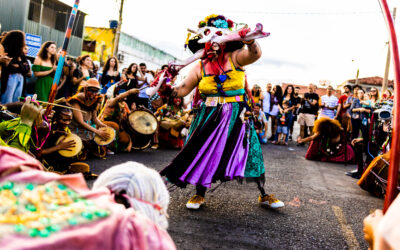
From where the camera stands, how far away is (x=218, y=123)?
399 cm

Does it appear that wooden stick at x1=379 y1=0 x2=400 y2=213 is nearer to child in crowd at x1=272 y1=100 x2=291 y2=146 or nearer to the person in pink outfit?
the person in pink outfit

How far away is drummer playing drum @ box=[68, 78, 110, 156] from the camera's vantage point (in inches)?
229

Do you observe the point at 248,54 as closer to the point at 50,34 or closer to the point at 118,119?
the point at 118,119

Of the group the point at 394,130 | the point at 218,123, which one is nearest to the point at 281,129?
the point at 218,123

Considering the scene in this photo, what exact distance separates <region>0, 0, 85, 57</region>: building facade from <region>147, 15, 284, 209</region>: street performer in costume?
1944 centimetres

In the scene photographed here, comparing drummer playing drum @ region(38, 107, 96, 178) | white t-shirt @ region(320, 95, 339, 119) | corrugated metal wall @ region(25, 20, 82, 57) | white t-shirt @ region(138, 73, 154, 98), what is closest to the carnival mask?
drummer playing drum @ region(38, 107, 96, 178)

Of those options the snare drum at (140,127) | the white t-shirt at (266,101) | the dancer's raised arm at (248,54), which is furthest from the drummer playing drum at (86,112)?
the white t-shirt at (266,101)

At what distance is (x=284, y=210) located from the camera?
4.28 metres

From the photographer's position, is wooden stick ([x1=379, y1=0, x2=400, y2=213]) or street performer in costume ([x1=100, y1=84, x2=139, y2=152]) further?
street performer in costume ([x1=100, y1=84, x2=139, y2=152])

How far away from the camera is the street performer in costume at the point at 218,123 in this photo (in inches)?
150

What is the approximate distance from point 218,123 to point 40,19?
2456 centimetres

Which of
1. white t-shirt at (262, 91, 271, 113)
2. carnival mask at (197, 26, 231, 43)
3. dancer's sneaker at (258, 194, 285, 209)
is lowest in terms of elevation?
dancer's sneaker at (258, 194, 285, 209)

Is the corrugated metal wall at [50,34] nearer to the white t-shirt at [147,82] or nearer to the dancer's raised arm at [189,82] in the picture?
the white t-shirt at [147,82]

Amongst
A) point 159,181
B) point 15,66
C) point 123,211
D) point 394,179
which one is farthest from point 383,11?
point 15,66
